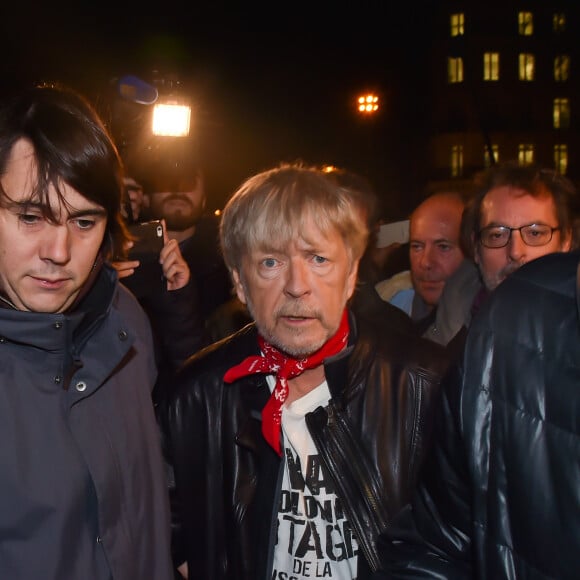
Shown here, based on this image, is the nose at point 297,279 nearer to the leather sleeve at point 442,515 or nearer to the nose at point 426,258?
the leather sleeve at point 442,515

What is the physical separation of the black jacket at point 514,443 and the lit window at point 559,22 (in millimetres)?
59535

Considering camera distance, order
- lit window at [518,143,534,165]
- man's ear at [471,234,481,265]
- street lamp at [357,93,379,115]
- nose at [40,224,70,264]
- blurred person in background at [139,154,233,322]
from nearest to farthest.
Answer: nose at [40,224,70,264], man's ear at [471,234,481,265], blurred person in background at [139,154,233,322], street lamp at [357,93,379,115], lit window at [518,143,534,165]

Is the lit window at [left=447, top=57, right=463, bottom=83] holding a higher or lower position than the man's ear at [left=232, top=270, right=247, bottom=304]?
higher

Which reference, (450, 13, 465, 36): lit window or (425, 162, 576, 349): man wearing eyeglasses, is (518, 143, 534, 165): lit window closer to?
(450, 13, 465, 36): lit window

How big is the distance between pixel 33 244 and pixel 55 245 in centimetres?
5

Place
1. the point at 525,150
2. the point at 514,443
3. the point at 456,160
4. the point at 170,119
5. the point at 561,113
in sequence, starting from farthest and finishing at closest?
the point at 525,150 → the point at 561,113 → the point at 456,160 → the point at 170,119 → the point at 514,443

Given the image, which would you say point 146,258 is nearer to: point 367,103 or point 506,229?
point 506,229

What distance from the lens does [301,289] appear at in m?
2.24

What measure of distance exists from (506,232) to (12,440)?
2.18 m

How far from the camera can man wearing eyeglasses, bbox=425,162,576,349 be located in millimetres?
2840

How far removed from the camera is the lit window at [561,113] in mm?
53125

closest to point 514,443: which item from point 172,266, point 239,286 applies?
point 239,286

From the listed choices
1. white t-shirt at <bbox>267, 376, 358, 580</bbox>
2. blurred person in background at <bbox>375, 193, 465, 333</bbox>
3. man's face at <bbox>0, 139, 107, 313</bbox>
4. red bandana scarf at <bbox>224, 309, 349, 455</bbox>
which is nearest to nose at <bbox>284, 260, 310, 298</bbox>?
red bandana scarf at <bbox>224, 309, 349, 455</bbox>

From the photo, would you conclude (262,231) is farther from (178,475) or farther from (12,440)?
(12,440)
